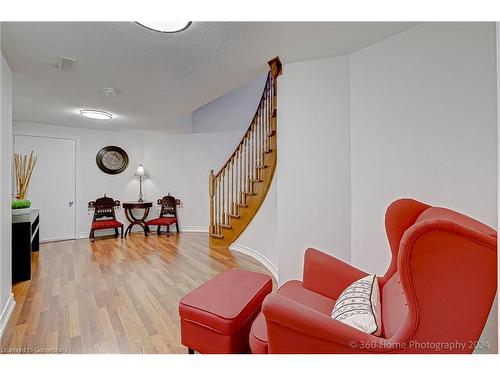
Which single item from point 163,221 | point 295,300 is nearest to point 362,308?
point 295,300

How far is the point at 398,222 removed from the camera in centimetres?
129

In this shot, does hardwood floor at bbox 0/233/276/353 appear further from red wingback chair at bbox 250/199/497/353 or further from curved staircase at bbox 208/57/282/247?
red wingback chair at bbox 250/199/497/353

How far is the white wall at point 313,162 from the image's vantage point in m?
2.16

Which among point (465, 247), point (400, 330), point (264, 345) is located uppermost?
point (465, 247)

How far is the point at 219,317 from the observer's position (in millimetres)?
1262

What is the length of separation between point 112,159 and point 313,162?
4.58m

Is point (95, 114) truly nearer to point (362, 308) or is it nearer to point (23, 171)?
point (23, 171)

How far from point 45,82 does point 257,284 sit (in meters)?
3.07

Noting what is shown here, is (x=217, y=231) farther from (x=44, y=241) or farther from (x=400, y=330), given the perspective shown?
(x=400, y=330)

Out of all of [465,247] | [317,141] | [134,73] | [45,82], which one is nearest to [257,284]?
[465,247]

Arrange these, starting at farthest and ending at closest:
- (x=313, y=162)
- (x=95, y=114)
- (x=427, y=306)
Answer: (x=95, y=114) < (x=313, y=162) < (x=427, y=306)

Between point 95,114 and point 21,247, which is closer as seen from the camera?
point 21,247

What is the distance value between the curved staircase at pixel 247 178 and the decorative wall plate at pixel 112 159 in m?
2.25

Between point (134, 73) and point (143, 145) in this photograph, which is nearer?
point (134, 73)
